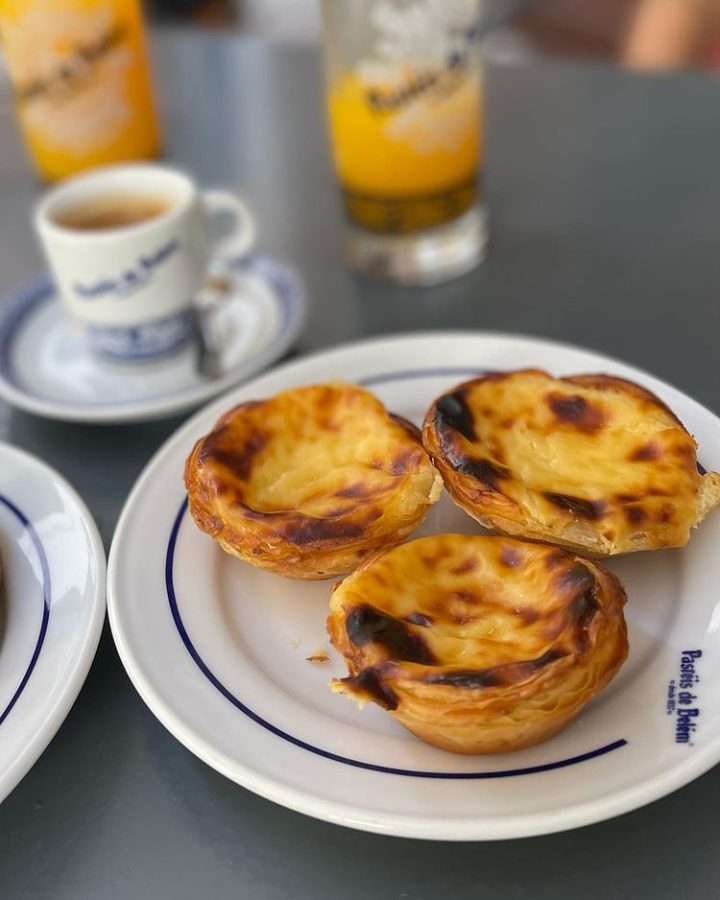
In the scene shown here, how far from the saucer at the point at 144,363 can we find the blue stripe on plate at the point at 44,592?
0.21m

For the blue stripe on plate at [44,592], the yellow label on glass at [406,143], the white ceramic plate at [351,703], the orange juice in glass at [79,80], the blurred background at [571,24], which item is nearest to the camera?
the white ceramic plate at [351,703]

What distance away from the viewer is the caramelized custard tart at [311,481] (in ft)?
2.52

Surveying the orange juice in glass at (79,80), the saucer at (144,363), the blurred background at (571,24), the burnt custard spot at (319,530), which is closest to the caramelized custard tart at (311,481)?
the burnt custard spot at (319,530)

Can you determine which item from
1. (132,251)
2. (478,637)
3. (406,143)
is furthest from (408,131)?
(478,637)

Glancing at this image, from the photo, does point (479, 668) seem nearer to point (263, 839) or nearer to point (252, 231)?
point (263, 839)

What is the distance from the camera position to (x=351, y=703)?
713 millimetres

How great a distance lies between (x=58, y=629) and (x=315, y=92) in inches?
58.1

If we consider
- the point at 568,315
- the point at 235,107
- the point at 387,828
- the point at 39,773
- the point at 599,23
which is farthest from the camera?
the point at 599,23

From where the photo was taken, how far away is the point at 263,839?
2.20 feet

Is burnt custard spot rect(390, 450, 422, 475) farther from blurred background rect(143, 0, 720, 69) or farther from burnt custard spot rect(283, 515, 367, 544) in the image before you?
blurred background rect(143, 0, 720, 69)

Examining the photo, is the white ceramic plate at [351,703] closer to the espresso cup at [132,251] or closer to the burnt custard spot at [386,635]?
the burnt custard spot at [386,635]

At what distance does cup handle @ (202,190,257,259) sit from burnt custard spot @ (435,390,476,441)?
58cm

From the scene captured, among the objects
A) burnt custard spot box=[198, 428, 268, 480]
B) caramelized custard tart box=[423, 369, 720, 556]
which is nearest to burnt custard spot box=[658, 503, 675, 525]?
caramelized custard tart box=[423, 369, 720, 556]

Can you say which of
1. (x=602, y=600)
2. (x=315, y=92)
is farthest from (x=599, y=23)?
(x=602, y=600)
